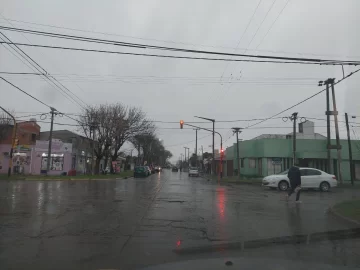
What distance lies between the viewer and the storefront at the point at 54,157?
147 feet

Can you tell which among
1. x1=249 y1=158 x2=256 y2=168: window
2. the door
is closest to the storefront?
x1=249 y1=158 x2=256 y2=168: window

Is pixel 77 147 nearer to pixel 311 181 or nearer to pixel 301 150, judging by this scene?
pixel 301 150

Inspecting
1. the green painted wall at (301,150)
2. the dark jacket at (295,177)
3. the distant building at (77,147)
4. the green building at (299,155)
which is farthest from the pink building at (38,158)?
the dark jacket at (295,177)

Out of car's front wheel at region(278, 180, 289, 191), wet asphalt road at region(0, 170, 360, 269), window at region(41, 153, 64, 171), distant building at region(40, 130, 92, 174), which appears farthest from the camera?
distant building at region(40, 130, 92, 174)

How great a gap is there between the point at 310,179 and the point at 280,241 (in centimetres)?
1647

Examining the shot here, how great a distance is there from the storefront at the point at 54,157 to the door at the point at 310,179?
107ft

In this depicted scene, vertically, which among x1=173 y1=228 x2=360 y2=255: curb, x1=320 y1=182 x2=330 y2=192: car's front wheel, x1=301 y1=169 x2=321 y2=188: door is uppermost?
x1=301 y1=169 x2=321 y2=188: door

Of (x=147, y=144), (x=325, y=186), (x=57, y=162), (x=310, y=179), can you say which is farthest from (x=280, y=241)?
(x=147, y=144)

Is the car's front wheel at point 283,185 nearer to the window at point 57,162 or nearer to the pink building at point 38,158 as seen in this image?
the pink building at point 38,158

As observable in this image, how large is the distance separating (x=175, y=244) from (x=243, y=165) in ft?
131

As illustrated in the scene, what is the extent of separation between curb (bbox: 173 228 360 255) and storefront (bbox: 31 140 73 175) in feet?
137

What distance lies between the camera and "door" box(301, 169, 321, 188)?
2250 cm

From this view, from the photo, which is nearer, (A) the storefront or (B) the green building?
(B) the green building

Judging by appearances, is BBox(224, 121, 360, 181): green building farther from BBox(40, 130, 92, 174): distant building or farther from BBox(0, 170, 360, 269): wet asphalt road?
BBox(0, 170, 360, 269): wet asphalt road
